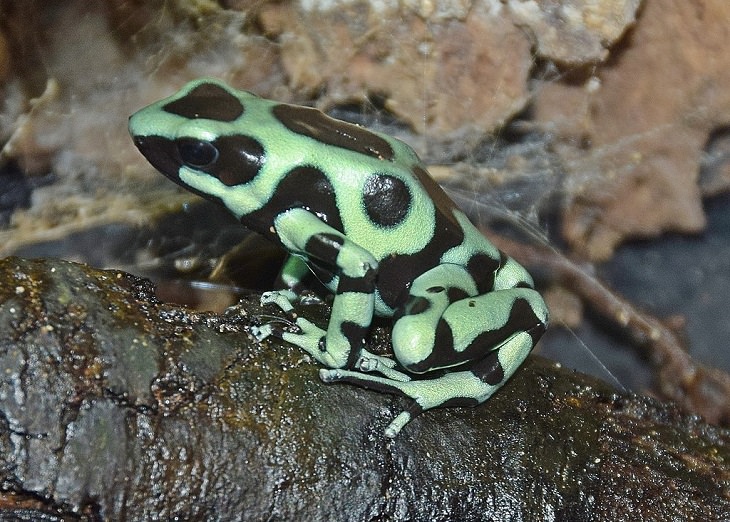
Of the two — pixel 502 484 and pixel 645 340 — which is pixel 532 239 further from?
pixel 502 484

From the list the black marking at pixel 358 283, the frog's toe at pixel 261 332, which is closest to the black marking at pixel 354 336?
the black marking at pixel 358 283

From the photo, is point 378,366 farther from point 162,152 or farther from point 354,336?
point 162,152

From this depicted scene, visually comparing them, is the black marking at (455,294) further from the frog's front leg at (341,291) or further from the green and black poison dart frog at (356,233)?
the frog's front leg at (341,291)

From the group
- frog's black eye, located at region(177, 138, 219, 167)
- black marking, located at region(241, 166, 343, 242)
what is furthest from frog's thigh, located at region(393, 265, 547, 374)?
frog's black eye, located at region(177, 138, 219, 167)

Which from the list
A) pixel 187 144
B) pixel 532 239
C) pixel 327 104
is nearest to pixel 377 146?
pixel 187 144

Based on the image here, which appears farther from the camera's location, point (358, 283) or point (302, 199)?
point (302, 199)

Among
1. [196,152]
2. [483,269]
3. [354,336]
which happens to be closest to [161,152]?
[196,152]
